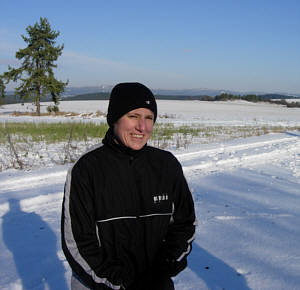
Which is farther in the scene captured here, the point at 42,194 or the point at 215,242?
the point at 42,194

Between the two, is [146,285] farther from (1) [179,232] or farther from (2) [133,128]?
(2) [133,128]

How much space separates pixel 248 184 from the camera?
6688mm

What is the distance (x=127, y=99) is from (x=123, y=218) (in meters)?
0.68

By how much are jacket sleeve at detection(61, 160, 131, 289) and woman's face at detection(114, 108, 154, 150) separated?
12.0 inches

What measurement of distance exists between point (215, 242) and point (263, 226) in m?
0.91

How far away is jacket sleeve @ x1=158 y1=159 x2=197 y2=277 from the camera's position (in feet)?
5.81

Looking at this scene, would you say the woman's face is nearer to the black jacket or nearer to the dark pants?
the black jacket

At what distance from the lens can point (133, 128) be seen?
179 centimetres

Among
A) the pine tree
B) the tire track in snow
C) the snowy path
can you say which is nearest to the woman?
the snowy path

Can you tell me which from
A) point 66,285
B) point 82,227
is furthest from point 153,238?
point 66,285

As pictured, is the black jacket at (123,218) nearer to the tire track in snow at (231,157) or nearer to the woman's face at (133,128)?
the woman's face at (133,128)

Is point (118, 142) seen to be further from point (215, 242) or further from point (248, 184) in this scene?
point (248, 184)

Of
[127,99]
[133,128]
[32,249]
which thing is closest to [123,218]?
[133,128]

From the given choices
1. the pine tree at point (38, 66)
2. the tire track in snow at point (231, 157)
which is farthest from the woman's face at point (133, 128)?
the pine tree at point (38, 66)
